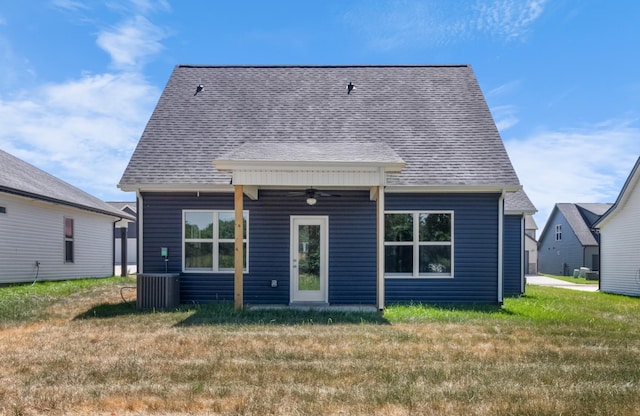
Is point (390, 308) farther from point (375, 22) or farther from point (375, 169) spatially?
point (375, 22)

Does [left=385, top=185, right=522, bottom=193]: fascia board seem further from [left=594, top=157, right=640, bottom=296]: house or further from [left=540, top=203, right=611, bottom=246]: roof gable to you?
→ [left=540, top=203, right=611, bottom=246]: roof gable

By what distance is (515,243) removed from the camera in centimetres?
1487

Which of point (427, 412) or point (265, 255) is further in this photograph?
point (265, 255)

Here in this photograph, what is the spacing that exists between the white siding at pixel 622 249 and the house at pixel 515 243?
168 inches

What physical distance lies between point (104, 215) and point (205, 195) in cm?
1186

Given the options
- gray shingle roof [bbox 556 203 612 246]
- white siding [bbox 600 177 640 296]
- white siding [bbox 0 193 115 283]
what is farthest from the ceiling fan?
gray shingle roof [bbox 556 203 612 246]

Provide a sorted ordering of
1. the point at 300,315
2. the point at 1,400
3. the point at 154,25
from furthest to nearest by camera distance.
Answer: the point at 154,25, the point at 300,315, the point at 1,400

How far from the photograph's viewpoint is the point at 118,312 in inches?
386

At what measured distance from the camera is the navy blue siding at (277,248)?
440 inches

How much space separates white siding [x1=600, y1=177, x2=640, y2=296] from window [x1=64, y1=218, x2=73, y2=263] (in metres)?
20.3

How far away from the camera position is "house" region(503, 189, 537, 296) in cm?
1476

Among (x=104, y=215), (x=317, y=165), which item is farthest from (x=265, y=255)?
(x=104, y=215)

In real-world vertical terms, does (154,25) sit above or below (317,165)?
above

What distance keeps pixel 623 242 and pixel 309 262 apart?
12595 millimetres
